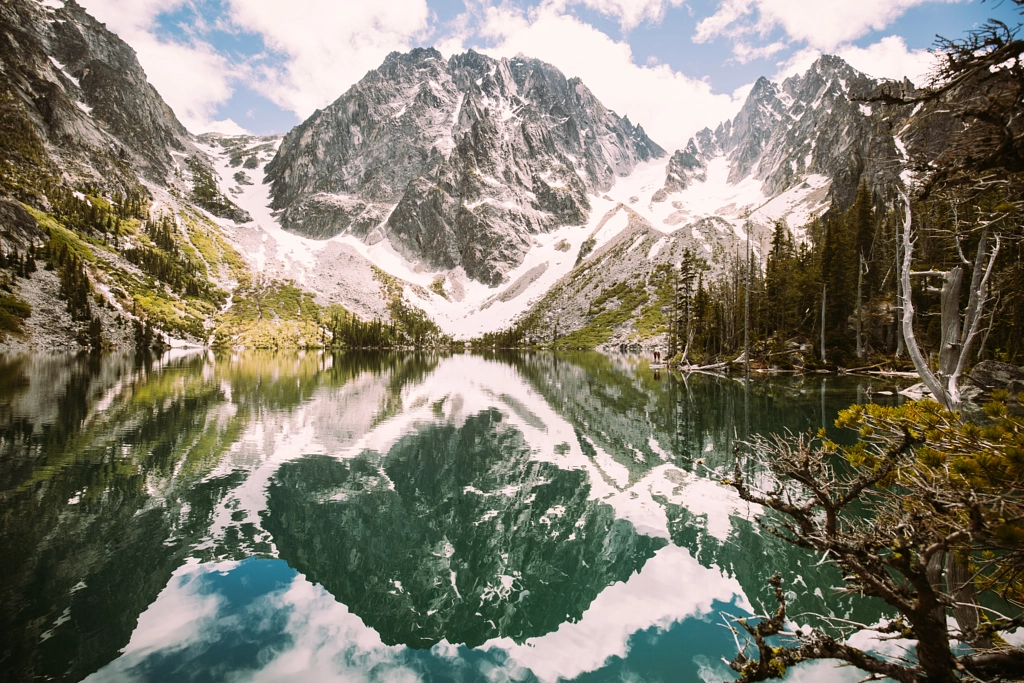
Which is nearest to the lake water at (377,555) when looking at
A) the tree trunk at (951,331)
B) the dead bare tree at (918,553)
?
the dead bare tree at (918,553)

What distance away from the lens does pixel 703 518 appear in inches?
603

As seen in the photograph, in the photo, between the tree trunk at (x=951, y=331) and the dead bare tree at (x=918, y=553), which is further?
the tree trunk at (x=951, y=331)

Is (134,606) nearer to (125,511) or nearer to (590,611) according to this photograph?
(125,511)

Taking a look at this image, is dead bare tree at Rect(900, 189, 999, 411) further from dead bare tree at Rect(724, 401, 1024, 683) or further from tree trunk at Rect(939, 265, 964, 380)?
dead bare tree at Rect(724, 401, 1024, 683)

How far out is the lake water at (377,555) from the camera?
9188 millimetres

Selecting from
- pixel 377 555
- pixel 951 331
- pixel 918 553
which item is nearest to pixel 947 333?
pixel 951 331

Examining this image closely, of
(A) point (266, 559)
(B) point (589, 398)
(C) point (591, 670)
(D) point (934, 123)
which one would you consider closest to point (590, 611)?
(C) point (591, 670)

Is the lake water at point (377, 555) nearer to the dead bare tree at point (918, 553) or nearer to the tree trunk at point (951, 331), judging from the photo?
the dead bare tree at point (918, 553)

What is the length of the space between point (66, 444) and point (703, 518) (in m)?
28.0

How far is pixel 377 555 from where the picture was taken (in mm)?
13320

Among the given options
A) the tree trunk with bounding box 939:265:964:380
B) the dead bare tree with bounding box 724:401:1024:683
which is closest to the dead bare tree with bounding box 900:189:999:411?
the tree trunk with bounding box 939:265:964:380

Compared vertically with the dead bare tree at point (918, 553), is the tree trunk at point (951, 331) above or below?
above

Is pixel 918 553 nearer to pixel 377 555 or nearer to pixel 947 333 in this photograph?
pixel 947 333

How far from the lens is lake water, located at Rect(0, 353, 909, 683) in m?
9.19
